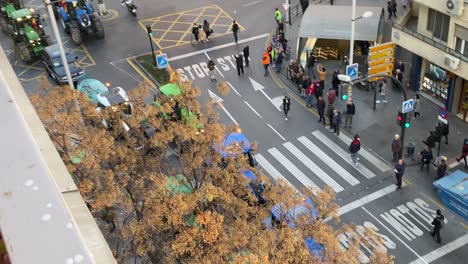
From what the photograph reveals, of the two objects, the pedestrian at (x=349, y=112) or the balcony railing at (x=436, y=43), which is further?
the pedestrian at (x=349, y=112)

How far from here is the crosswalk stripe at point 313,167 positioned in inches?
979

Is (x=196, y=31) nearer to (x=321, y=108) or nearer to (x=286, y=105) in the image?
(x=286, y=105)

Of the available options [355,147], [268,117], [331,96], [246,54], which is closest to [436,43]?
[331,96]

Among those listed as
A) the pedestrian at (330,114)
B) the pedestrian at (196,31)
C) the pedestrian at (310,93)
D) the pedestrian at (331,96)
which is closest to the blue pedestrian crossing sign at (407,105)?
the pedestrian at (330,114)

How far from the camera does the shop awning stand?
30.6 metres

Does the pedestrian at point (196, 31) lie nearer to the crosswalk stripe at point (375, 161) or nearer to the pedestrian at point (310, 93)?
the pedestrian at point (310, 93)

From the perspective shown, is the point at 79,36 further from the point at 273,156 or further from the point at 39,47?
the point at 273,156

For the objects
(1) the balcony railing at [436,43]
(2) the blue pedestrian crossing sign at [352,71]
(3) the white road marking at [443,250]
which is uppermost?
(1) the balcony railing at [436,43]

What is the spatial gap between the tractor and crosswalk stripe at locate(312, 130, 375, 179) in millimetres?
18095

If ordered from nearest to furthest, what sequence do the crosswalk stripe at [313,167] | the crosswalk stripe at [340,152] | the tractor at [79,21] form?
the crosswalk stripe at [313,167] < the crosswalk stripe at [340,152] < the tractor at [79,21]

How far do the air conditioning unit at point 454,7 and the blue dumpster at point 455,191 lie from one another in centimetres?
733

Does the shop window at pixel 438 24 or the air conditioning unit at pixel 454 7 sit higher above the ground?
the air conditioning unit at pixel 454 7

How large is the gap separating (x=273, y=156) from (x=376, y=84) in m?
6.65

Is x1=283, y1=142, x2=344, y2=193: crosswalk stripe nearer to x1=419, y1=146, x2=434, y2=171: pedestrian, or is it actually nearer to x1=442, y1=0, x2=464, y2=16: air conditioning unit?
x1=419, y1=146, x2=434, y2=171: pedestrian
